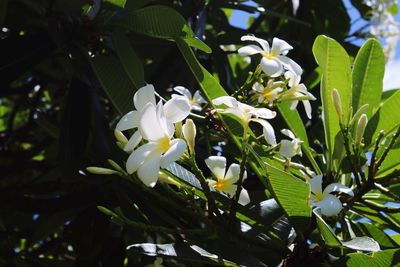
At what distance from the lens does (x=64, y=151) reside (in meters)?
1.28

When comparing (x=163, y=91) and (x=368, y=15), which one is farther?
(x=368, y=15)

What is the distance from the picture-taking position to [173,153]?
80cm

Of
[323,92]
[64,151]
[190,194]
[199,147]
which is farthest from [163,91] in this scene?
[190,194]

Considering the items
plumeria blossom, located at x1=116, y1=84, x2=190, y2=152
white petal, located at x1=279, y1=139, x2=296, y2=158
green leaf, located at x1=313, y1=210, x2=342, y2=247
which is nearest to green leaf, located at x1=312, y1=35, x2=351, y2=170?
white petal, located at x1=279, y1=139, x2=296, y2=158

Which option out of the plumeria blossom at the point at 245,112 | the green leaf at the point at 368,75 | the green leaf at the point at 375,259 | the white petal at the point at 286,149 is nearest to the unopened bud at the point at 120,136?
the plumeria blossom at the point at 245,112

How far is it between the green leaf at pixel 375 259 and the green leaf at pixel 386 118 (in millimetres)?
225

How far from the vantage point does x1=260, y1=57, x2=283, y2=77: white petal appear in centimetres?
102

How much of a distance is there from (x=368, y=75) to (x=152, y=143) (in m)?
0.51

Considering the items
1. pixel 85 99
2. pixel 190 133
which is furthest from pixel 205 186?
pixel 85 99

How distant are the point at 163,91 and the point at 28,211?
0.41 meters

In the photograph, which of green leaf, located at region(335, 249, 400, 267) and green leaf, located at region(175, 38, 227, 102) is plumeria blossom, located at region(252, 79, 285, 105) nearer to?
green leaf, located at region(175, 38, 227, 102)

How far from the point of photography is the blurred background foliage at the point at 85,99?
48.8 inches

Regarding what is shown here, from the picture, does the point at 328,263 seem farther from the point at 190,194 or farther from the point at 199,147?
the point at 199,147

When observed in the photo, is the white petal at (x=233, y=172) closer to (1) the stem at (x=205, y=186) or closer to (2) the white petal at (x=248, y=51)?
(1) the stem at (x=205, y=186)
